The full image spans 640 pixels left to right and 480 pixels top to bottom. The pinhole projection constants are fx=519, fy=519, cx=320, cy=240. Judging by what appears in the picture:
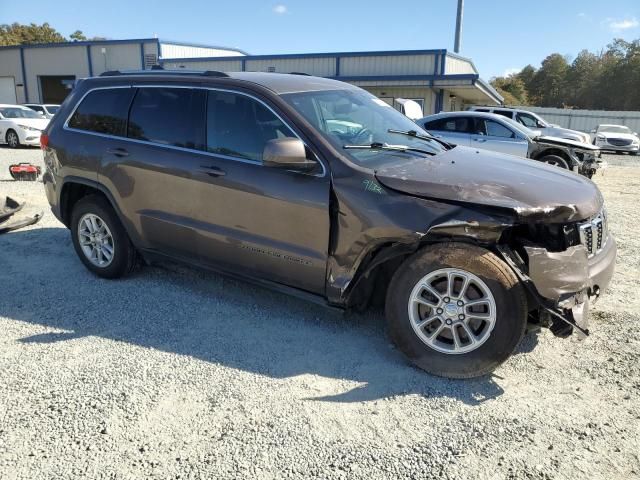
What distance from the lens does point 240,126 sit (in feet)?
13.3

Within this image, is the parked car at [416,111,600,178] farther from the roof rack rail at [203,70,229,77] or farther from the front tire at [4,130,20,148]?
the front tire at [4,130,20,148]

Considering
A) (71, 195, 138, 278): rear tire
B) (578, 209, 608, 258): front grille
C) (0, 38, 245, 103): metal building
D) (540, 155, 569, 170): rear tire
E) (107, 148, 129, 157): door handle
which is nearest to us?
(578, 209, 608, 258): front grille

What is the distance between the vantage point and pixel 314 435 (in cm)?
280

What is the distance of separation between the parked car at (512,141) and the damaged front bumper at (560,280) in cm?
961

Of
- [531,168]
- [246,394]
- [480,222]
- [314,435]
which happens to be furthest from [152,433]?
[531,168]

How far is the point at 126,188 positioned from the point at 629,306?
451 centimetres

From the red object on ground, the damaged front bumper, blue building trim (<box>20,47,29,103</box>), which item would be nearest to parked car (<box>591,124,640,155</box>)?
the red object on ground

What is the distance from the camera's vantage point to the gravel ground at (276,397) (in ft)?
8.55

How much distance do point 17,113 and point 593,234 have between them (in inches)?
771

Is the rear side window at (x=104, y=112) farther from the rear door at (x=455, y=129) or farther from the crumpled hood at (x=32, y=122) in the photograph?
the crumpled hood at (x=32, y=122)

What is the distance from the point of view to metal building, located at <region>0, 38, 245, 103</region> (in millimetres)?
31891

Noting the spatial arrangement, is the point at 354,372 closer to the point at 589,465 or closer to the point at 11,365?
the point at 589,465

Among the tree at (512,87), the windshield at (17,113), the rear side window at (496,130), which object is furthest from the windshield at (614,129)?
the tree at (512,87)

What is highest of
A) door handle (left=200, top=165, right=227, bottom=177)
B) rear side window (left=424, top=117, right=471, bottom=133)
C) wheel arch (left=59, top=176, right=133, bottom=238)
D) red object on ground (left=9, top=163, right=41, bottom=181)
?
rear side window (left=424, top=117, right=471, bottom=133)
